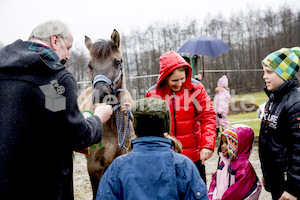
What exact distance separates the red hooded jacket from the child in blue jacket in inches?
46.4

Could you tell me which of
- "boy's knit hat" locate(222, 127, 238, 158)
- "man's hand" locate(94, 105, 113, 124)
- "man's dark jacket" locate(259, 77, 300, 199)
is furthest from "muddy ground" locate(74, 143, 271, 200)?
"man's hand" locate(94, 105, 113, 124)

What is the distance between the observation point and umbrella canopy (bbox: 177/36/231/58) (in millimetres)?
6379

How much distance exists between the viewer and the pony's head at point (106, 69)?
2.65m

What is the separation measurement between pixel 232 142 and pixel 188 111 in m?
0.74

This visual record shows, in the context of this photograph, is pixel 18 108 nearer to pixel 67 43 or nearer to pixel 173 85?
pixel 67 43

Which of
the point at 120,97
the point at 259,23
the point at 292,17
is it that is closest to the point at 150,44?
the point at 259,23

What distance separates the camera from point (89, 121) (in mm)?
1578

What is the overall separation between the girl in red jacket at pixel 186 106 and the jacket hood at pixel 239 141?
1.34ft

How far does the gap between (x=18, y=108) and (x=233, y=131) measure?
8.01ft

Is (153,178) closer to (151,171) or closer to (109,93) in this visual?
(151,171)

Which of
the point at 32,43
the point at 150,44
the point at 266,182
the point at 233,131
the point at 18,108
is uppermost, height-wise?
the point at 150,44

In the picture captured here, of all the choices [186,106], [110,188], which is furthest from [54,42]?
[186,106]

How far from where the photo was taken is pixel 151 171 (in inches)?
50.5

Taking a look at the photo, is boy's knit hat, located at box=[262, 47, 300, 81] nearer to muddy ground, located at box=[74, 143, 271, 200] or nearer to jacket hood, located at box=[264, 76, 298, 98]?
jacket hood, located at box=[264, 76, 298, 98]
